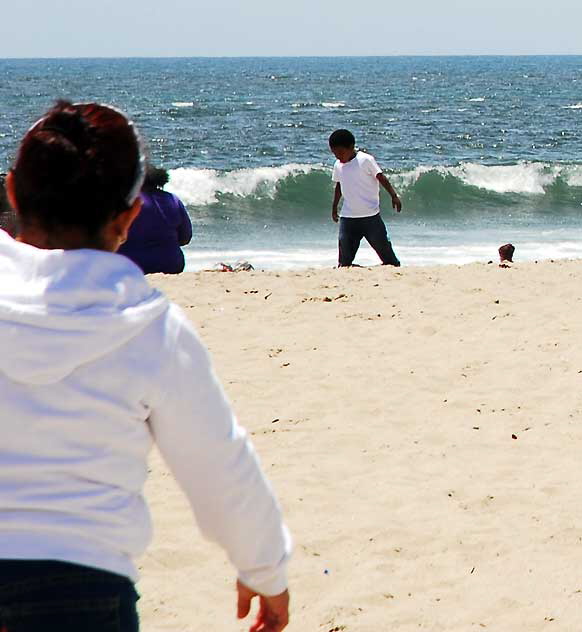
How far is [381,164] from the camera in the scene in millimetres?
26109

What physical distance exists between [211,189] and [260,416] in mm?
15274

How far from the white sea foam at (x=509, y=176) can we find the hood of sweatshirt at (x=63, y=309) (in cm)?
1970

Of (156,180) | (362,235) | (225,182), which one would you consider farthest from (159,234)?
(225,182)

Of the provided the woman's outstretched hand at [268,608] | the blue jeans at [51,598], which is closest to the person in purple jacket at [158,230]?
the woman's outstretched hand at [268,608]

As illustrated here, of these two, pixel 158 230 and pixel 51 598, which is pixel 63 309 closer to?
pixel 51 598

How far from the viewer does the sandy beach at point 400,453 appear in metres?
3.59

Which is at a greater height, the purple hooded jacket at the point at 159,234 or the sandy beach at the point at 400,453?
the purple hooded jacket at the point at 159,234

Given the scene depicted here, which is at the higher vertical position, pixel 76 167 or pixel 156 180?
pixel 76 167

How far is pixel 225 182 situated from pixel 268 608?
63.9 ft

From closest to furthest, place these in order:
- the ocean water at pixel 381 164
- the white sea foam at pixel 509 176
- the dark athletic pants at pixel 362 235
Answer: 1. the dark athletic pants at pixel 362 235
2. the ocean water at pixel 381 164
3. the white sea foam at pixel 509 176

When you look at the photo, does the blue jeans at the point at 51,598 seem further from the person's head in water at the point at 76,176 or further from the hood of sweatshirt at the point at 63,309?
the person's head in water at the point at 76,176

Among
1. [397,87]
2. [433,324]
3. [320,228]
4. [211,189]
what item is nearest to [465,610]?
[433,324]

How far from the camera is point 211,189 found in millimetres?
20422

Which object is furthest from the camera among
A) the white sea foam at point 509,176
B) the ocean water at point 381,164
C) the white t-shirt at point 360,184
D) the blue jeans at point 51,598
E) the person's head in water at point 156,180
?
the white sea foam at point 509,176
